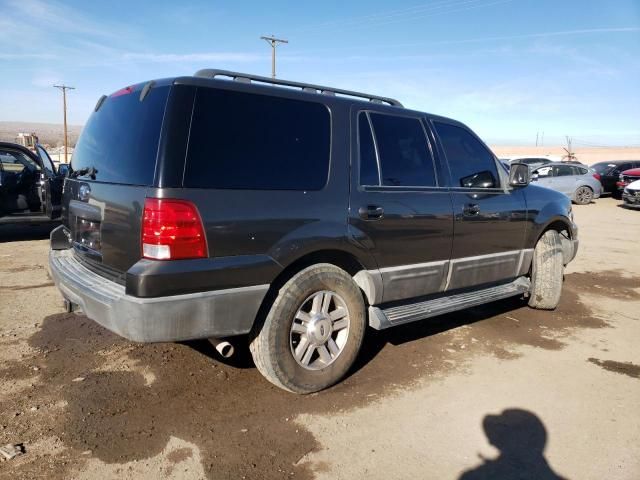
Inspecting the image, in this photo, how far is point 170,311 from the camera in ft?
9.03

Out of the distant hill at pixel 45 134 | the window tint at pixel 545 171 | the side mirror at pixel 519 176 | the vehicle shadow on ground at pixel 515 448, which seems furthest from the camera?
the distant hill at pixel 45 134

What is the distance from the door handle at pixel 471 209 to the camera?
428cm

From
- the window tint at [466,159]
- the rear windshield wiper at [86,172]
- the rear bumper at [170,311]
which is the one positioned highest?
the window tint at [466,159]

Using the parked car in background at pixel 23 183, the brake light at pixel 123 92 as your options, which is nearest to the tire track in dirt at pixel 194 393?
the brake light at pixel 123 92

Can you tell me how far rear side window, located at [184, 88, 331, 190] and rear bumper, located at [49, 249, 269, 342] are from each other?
0.65m

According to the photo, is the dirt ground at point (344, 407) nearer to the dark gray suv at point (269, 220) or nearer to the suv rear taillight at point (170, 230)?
the dark gray suv at point (269, 220)

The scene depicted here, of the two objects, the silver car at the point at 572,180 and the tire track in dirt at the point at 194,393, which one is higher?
the silver car at the point at 572,180

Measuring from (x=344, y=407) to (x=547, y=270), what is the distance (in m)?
3.11

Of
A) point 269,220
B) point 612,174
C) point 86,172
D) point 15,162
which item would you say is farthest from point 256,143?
point 612,174

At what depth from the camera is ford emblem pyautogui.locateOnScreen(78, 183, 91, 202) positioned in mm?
3330

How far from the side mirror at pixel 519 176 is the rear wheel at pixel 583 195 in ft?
55.9

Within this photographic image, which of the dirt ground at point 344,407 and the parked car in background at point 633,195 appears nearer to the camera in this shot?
the dirt ground at point 344,407

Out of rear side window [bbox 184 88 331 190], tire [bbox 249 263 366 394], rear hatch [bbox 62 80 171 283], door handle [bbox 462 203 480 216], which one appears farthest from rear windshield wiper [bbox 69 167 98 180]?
door handle [bbox 462 203 480 216]

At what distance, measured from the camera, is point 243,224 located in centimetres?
293
